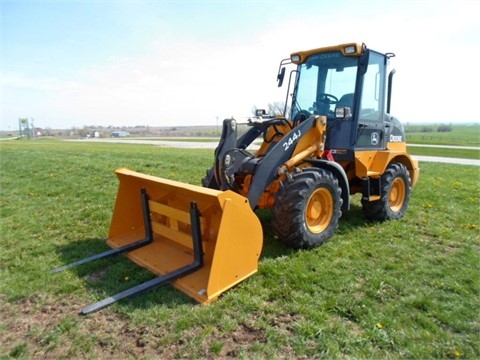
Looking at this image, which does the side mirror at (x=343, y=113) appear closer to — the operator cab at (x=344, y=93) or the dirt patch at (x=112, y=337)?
the operator cab at (x=344, y=93)

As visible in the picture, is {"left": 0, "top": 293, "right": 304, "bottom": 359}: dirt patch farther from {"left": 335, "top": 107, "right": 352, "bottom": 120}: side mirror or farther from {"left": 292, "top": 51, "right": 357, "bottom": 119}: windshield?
{"left": 292, "top": 51, "right": 357, "bottom": 119}: windshield

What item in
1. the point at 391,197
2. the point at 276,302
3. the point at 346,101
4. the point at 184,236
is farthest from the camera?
the point at 391,197

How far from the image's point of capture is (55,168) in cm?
1105

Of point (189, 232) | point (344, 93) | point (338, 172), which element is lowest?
point (189, 232)

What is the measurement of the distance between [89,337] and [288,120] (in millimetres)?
3991

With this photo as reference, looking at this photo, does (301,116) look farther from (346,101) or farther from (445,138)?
(445,138)

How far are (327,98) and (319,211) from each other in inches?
77.4

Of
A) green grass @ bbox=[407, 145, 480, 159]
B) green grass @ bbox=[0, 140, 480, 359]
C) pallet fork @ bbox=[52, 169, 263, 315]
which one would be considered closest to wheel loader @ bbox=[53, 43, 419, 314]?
pallet fork @ bbox=[52, 169, 263, 315]

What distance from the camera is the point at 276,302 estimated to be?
3.53m

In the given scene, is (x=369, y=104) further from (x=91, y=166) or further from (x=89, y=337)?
(x=91, y=166)

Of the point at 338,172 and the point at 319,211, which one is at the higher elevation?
the point at 338,172

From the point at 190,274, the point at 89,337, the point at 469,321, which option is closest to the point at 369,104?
the point at 469,321

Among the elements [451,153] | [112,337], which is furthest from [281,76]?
[451,153]

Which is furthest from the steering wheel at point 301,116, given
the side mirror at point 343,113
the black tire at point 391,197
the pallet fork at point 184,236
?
the pallet fork at point 184,236
